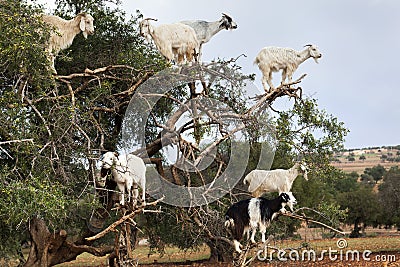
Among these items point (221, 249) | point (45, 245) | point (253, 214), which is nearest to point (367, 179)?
point (221, 249)

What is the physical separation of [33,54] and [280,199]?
4.25 m

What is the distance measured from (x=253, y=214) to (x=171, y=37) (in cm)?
385

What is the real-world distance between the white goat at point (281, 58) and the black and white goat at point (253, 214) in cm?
268

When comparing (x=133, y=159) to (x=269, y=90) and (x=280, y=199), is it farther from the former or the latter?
(x=269, y=90)

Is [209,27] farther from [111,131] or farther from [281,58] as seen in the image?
[111,131]

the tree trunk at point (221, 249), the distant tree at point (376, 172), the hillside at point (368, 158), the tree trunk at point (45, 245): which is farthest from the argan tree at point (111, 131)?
the hillside at point (368, 158)

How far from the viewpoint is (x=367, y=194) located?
3412 centimetres

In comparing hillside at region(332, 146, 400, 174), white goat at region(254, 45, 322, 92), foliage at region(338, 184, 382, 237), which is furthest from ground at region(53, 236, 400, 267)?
hillside at region(332, 146, 400, 174)

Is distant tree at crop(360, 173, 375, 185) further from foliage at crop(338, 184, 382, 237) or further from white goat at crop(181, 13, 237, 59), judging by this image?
white goat at crop(181, 13, 237, 59)

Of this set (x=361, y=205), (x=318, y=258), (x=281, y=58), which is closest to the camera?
(x=281, y=58)

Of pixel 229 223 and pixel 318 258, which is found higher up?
pixel 229 223

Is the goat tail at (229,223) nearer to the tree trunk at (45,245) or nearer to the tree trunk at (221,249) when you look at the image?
the tree trunk at (221,249)

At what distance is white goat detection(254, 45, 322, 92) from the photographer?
33.6 feet

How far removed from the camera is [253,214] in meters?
8.30
